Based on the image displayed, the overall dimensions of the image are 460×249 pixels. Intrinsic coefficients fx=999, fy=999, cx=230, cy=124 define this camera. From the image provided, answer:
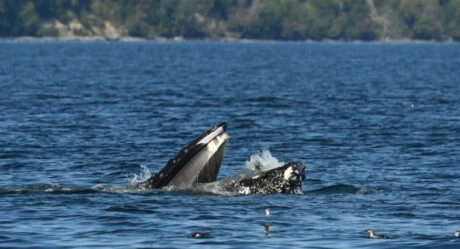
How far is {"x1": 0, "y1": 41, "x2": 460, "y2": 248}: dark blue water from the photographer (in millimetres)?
18850

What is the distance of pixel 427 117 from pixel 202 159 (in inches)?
1139

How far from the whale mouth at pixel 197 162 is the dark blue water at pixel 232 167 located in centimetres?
59

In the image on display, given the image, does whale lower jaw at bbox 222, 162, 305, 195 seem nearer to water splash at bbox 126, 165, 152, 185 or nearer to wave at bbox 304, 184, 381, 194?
wave at bbox 304, 184, 381, 194

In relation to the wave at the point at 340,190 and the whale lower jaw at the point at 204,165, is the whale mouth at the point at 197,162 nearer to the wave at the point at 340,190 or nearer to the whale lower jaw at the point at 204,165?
the whale lower jaw at the point at 204,165

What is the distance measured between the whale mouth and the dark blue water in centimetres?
59

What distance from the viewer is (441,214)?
2111cm

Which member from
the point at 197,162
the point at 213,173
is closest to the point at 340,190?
the point at 213,173

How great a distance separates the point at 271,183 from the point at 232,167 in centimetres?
820

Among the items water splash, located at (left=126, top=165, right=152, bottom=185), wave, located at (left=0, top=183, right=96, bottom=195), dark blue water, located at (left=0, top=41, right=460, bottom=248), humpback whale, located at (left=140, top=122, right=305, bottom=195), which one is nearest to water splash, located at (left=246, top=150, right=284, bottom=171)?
humpback whale, located at (left=140, top=122, right=305, bottom=195)

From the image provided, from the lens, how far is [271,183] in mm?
21281

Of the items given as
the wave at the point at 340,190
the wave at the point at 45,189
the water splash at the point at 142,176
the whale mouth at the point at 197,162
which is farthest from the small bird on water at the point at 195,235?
the water splash at the point at 142,176

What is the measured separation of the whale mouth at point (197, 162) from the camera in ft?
64.2

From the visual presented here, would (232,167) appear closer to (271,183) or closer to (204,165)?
(271,183)

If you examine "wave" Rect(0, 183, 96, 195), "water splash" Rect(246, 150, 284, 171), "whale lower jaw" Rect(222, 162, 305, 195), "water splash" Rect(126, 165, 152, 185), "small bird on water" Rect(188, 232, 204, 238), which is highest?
"water splash" Rect(246, 150, 284, 171)
